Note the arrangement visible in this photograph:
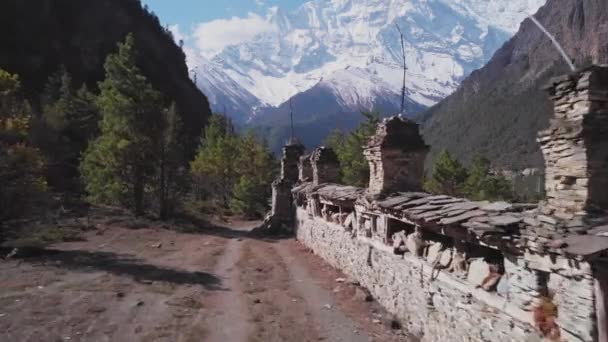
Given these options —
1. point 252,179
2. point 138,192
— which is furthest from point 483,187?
point 138,192

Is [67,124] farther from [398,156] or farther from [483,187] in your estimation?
[398,156]

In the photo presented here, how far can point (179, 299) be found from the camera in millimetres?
10898

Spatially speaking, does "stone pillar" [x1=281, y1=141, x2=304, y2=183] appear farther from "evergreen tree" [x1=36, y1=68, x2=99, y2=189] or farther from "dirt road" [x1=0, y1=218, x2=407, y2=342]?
"evergreen tree" [x1=36, y1=68, x2=99, y2=189]

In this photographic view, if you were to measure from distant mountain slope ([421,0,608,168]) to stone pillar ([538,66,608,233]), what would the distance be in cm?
7399

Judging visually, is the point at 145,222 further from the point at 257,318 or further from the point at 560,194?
the point at 560,194

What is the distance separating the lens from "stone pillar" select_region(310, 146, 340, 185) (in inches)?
753

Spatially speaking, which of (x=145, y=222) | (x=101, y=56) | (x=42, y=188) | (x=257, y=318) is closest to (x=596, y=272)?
(x=257, y=318)

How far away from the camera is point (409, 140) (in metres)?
11.4

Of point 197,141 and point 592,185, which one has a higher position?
point 197,141

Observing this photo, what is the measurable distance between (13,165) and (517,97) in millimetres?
95479

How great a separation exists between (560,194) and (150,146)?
78.8 feet

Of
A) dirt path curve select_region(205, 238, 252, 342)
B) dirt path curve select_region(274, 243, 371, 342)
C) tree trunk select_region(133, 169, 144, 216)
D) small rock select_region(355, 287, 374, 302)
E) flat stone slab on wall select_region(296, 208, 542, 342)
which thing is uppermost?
tree trunk select_region(133, 169, 144, 216)

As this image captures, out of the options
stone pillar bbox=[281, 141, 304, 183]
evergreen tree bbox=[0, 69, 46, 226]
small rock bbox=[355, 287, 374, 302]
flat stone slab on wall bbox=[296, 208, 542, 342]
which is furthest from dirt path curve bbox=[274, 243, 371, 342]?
stone pillar bbox=[281, 141, 304, 183]

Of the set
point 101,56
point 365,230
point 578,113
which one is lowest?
point 365,230
